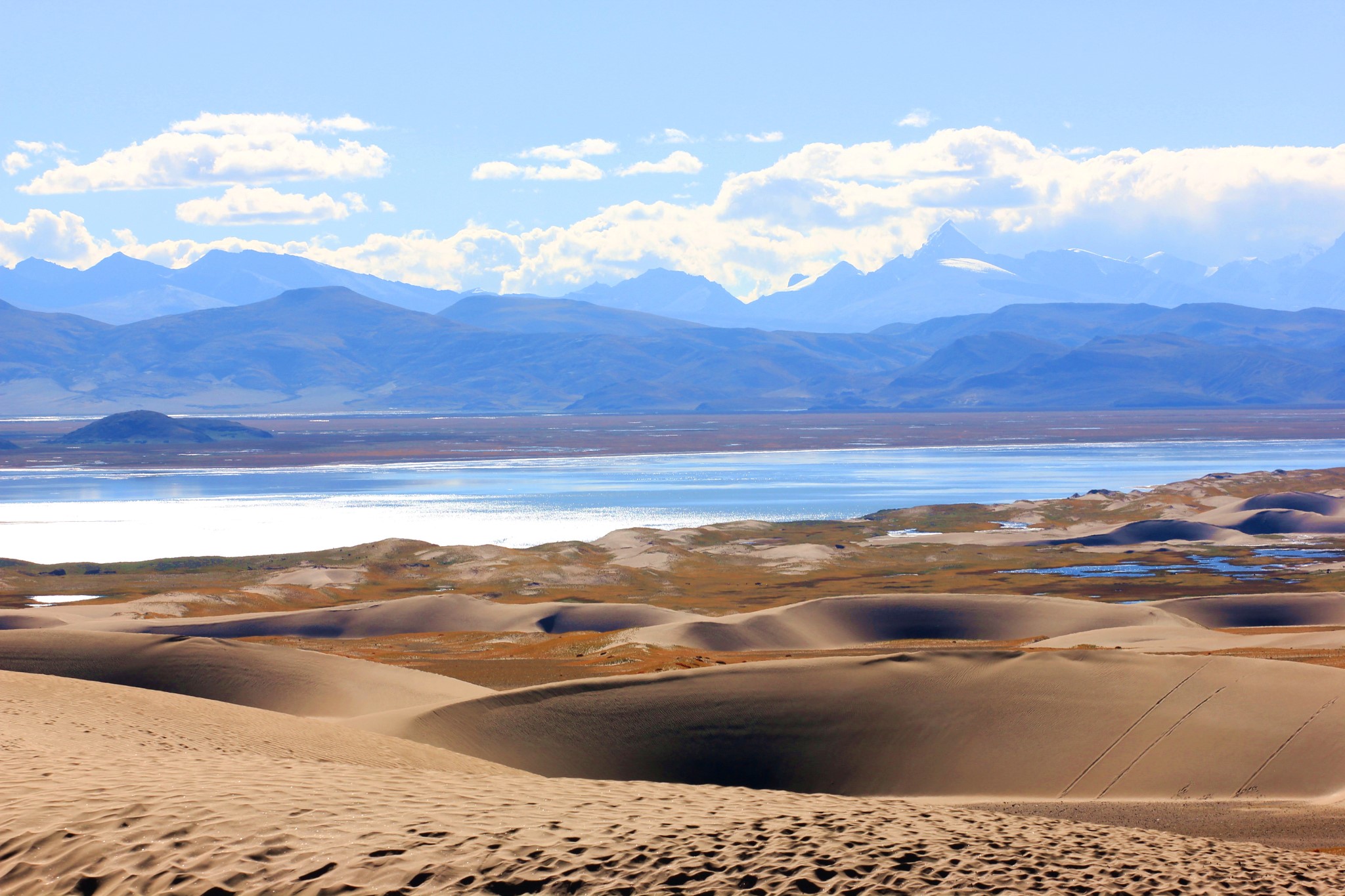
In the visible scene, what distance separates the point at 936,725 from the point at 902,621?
74.2 ft

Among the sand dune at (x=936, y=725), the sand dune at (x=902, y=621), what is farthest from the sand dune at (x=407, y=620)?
the sand dune at (x=936, y=725)

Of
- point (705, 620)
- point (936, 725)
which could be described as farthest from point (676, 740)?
point (705, 620)

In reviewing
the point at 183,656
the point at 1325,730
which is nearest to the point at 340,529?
the point at 183,656

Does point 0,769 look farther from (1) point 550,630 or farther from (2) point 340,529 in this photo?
(2) point 340,529

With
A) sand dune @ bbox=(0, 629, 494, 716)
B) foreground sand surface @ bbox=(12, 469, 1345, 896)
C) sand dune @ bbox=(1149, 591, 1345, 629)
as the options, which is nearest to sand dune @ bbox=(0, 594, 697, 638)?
foreground sand surface @ bbox=(12, 469, 1345, 896)

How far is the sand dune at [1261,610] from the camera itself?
1853 inches

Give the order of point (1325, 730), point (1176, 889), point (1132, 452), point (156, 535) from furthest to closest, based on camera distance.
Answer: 1. point (1132, 452)
2. point (156, 535)
3. point (1325, 730)
4. point (1176, 889)

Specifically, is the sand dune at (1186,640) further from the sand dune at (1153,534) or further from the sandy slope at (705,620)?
the sand dune at (1153,534)

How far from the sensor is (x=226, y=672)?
27469 mm

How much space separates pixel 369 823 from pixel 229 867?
1.43 m

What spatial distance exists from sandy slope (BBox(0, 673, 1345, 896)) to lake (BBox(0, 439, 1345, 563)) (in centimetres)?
6443

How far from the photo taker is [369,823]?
995 cm

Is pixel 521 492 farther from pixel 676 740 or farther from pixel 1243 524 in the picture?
pixel 676 740

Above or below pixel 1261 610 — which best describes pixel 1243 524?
above
